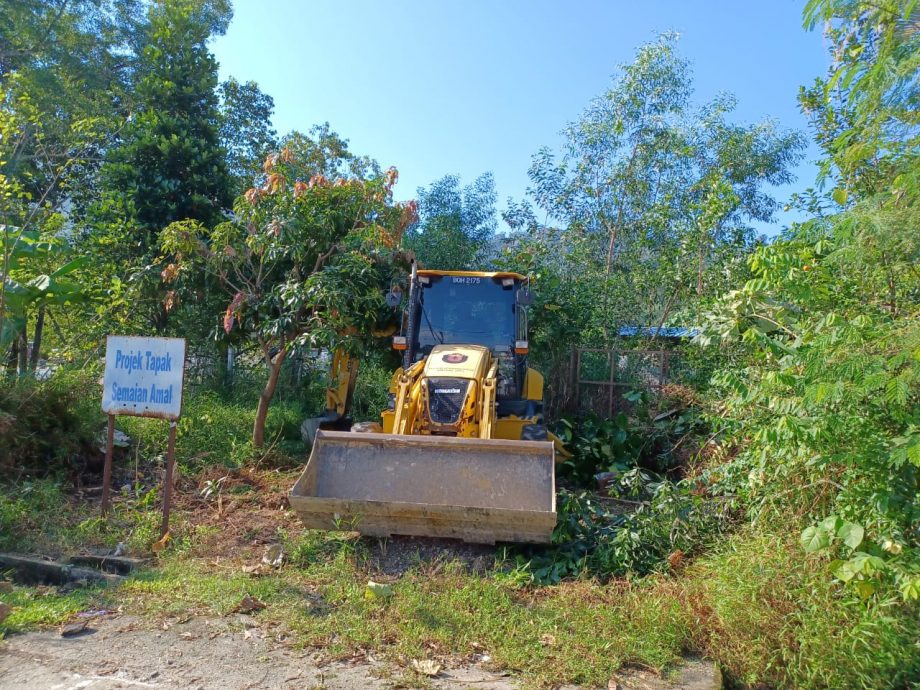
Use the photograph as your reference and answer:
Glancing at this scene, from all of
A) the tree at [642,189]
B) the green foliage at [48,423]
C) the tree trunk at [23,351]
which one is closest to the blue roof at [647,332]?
the tree at [642,189]

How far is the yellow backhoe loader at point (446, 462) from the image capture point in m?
6.05

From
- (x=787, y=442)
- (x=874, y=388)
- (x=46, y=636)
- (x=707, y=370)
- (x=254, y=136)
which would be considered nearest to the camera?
(x=874, y=388)

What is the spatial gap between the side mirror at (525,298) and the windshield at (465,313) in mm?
359

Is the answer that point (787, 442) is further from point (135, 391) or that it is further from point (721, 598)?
point (135, 391)

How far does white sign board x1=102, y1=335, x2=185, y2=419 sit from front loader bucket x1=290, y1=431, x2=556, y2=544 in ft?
5.04

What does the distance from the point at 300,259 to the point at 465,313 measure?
Answer: 234cm

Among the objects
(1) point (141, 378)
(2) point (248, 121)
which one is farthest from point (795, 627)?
(2) point (248, 121)

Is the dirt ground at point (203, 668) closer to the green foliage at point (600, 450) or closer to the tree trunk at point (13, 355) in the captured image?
the green foliage at point (600, 450)

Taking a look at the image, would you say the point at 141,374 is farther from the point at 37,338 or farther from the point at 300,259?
the point at 37,338

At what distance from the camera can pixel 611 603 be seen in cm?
538

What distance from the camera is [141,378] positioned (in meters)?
6.86

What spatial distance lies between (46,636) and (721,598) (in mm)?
4469

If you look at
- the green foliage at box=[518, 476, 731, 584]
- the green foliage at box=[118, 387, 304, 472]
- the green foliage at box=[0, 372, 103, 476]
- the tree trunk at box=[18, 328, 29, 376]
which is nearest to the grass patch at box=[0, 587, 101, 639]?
the green foliage at box=[0, 372, 103, 476]

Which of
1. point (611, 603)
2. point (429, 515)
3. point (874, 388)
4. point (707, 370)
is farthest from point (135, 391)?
point (707, 370)
